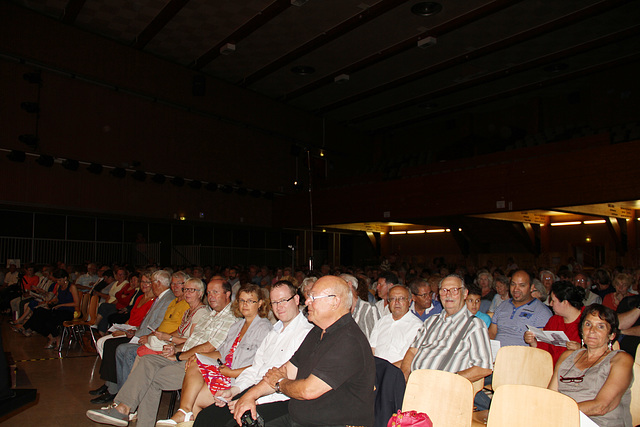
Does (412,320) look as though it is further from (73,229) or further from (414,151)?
(414,151)

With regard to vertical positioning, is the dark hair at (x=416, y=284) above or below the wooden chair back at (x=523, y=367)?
above

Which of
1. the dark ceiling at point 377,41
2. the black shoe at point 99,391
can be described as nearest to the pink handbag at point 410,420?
the black shoe at point 99,391

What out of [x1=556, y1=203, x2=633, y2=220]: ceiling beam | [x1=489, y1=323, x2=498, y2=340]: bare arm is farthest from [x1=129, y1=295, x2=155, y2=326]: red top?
[x1=556, y1=203, x2=633, y2=220]: ceiling beam

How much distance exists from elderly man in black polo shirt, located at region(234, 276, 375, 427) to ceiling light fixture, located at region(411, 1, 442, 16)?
30.8 ft

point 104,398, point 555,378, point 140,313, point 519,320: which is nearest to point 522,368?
point 555,378

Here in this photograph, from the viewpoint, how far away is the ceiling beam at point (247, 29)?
10312 millimetres

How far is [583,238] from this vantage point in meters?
13.9

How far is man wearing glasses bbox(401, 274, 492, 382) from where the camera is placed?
117 inches

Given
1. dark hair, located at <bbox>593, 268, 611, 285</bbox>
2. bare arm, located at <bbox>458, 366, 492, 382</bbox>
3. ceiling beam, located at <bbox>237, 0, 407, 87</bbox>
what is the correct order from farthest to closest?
1. ceiling beam, located at <bbox>237, 0, 407, 87</bbox>
2. dark hair, located at <bbox>593, 268, 611, 285</bbox>
3. bare arm, located at <bbox>458, 366, 492, 382</bbox>

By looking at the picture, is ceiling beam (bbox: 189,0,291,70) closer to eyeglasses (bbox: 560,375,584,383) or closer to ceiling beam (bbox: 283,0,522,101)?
ceiling beam (bbox: 283,0,522,101)

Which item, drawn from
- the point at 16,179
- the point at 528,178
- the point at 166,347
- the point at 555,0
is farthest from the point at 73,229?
the point at 555,0

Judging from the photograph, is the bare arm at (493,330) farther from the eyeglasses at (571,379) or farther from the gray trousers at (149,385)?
the gray trousers at (149,385)

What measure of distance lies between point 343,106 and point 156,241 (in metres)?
7.49

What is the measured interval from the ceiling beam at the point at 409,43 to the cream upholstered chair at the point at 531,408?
9.81 metres
